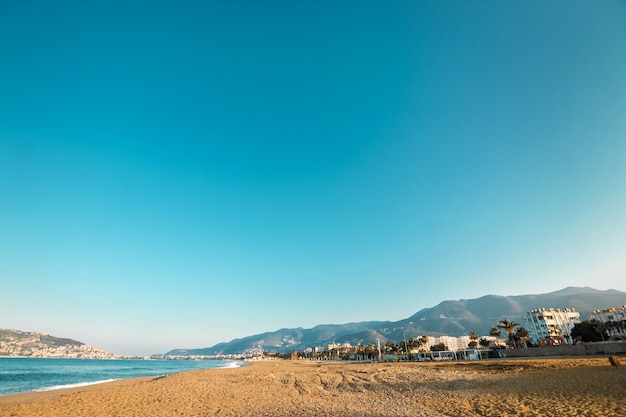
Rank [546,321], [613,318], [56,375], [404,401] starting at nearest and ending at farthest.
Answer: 1. [404,401]
2. [56,375]
3. [613,318]
4. [546,321]

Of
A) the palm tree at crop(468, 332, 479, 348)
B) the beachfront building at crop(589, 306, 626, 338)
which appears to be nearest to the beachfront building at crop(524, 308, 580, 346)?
the beachfront building at crop(589, 306, 626, 338)

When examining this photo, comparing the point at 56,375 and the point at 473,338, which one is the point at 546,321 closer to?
the point at 473,338

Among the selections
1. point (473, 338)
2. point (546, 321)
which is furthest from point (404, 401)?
point (546, 321)

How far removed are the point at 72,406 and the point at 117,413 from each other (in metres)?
6.07

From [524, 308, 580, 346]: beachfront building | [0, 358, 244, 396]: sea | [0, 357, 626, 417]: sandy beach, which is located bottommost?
[0, 358, 244, 396]: sea

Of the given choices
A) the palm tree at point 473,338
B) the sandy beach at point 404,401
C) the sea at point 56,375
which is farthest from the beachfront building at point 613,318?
the sea at point 56,375

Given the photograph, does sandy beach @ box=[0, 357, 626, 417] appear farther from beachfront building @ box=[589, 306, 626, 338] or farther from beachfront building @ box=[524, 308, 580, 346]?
beachfront building @ box=[524, 308, 580, 346]

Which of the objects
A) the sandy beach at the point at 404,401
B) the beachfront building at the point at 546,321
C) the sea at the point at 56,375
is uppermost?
the beachfront building at the point at 546,321

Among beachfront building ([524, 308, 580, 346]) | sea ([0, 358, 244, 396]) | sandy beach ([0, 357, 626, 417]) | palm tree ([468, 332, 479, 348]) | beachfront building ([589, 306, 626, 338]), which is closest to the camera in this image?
sandy beach ([0, 357, 626, 417])

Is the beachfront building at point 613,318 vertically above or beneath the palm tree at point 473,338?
above

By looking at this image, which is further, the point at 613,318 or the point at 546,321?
the point at 546,321

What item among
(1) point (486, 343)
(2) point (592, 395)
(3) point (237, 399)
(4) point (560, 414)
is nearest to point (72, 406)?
(3) point (237, 399)

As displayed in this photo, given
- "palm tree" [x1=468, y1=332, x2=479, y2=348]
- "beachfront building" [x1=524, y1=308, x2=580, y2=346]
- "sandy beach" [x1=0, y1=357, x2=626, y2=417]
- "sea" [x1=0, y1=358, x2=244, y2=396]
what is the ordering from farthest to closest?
"beachfront building" [x1=524, y1=308, x2=580, y2=346], "palm tree" [x1=468, y1=332, x2=479, y2=348], "sea" [x1=0, y1=358, x2=244, y2=396], "sandy beach" [x1=0, y1=357, x2=626, y2=417]

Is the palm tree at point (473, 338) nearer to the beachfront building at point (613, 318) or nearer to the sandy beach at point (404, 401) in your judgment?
the beachfront building at point (613, 318)
